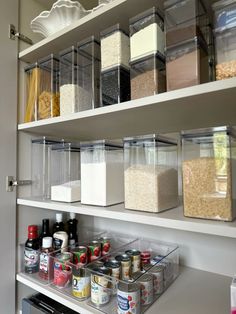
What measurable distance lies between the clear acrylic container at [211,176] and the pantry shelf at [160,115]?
9 cm

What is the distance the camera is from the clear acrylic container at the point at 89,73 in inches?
34.3

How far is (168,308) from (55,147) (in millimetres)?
790

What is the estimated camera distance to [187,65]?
0.61 m

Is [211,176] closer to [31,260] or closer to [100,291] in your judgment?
[100,291]

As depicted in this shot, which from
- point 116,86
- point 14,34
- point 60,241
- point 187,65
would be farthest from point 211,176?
point 14,34

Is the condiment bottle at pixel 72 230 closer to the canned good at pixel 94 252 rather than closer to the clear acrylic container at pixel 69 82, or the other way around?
the canned good at pixel 94 252

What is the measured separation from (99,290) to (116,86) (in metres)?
0.67

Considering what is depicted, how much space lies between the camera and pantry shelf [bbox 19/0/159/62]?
738 millimetres

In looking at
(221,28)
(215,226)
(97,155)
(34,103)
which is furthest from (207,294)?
(34,103)

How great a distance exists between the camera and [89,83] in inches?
35.1

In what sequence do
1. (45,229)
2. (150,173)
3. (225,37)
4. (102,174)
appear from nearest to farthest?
(225,37) < (150,173) < (102,174) < (45,229)

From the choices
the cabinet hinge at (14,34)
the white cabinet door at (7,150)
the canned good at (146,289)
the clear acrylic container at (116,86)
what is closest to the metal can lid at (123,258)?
the canned good at (146,289)

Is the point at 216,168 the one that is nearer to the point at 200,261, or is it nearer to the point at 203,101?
the point at 203,101

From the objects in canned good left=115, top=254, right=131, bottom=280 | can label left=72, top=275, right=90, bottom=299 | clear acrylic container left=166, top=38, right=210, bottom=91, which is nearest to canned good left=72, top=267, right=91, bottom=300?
can label left=72, top=275, right=90, bottom=299
